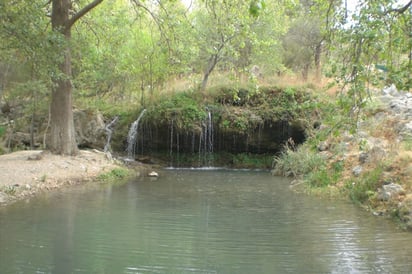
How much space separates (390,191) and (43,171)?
9.03 m

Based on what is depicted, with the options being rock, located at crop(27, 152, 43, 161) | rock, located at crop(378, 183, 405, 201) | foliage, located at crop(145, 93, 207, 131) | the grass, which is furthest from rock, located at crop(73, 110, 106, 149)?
rock, located at crop(378, 183, 405, 201)

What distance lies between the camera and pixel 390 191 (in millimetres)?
9289

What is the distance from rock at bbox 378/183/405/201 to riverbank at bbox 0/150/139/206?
7.80 m

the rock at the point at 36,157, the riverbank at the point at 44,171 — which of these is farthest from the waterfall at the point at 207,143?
the rock at the point at 36,157

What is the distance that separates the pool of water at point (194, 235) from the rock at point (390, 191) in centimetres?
64

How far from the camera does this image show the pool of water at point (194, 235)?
225 inches

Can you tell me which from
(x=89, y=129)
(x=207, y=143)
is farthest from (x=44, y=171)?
(x=207, y=143)

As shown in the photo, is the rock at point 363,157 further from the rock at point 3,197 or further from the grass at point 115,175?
the rock at point 3,197

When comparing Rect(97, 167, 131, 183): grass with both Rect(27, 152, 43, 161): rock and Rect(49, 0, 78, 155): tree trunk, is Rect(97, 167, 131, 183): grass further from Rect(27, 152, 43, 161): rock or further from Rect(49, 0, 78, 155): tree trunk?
Rect(27, 152, 43, 161): rock

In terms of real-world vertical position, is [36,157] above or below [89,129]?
below

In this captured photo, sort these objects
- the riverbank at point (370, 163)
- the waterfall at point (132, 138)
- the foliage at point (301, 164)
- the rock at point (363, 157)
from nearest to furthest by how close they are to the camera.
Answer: the riverbank at point (370, 163)
the rock at point (363, 157)
the foliage at point (301, 164)
the waterfall at point (132, 138)

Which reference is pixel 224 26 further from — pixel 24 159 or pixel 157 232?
pixel 24 159

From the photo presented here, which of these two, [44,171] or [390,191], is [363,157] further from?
[44,171]

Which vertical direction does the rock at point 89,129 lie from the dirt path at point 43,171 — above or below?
above
